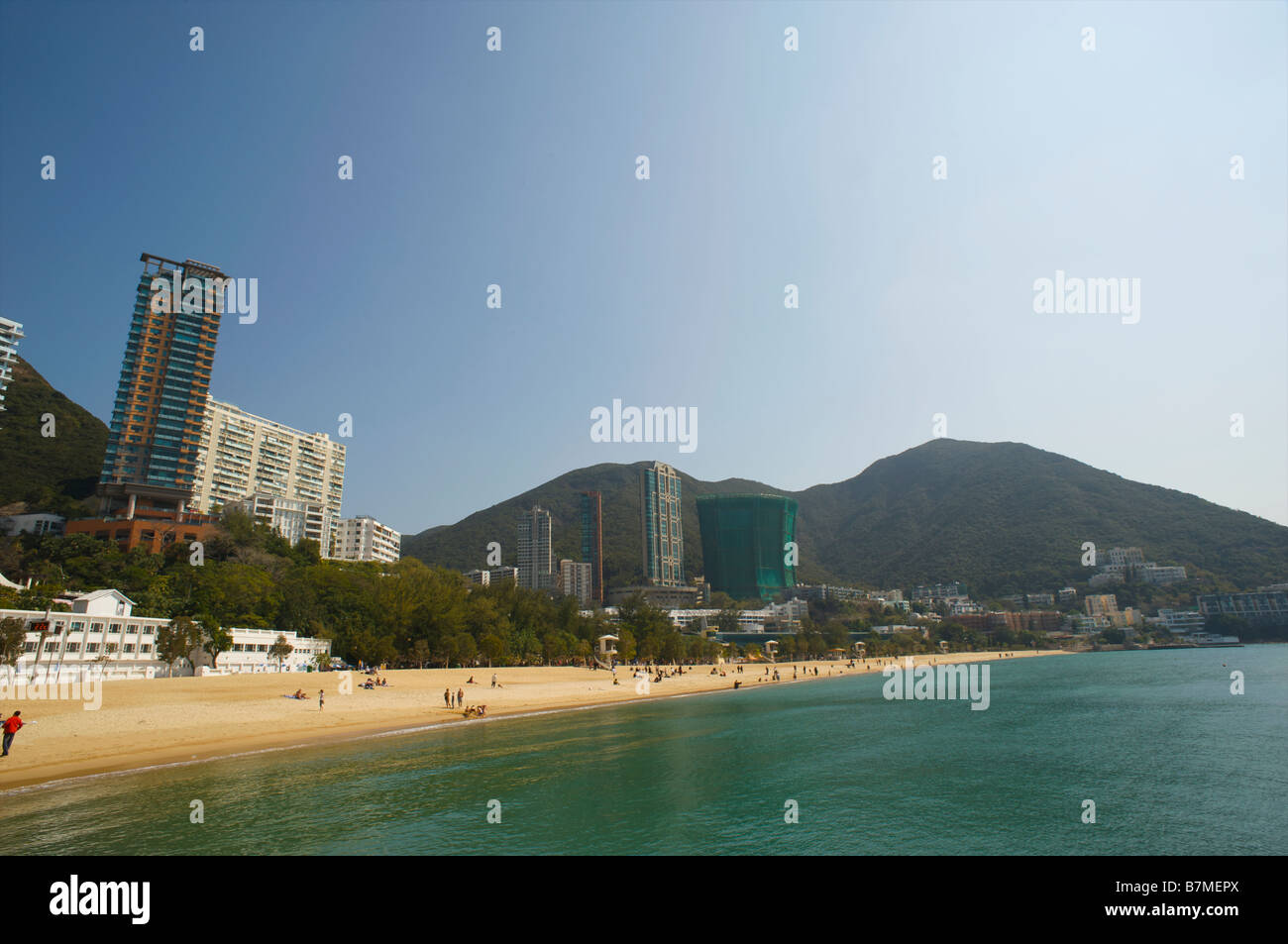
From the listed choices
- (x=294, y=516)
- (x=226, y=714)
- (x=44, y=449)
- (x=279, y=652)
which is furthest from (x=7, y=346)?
(x=226, y=714)

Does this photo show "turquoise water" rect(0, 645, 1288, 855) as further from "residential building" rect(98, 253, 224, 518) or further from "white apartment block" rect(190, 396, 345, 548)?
"white apartment block" rect(190, 396, 345, 548)

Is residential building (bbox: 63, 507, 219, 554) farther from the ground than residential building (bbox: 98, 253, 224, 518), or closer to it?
closer to it

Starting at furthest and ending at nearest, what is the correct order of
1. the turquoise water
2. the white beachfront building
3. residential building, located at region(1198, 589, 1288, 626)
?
residential building, located at region(1198, 589, 1288, 626) < the white beachfront building < the turquoise water

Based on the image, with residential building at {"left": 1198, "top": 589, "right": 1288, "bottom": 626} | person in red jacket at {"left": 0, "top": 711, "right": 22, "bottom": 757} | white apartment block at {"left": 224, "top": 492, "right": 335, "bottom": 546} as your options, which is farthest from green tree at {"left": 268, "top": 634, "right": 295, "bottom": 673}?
residential building at {"left": 1198, "top": 589, "right": 1288, "bottom": 626}

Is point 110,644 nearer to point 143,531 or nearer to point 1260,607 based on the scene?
point 143,531

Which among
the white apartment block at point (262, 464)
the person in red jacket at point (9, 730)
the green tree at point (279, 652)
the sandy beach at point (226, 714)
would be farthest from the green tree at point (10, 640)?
the white apartment block at point (262, 464)
